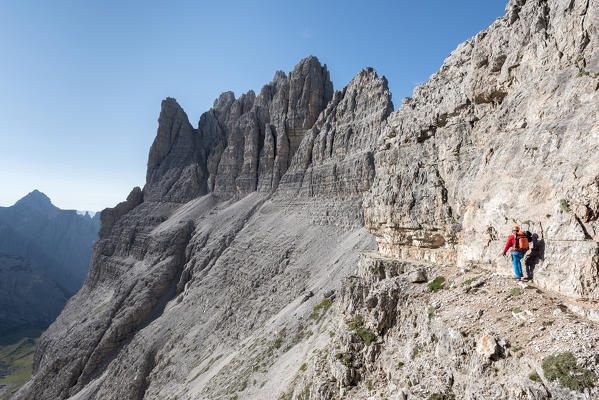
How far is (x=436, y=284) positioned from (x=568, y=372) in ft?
24.0

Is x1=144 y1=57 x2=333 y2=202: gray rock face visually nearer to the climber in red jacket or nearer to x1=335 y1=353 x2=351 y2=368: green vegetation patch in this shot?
x1=335 y1=353 x2=351 y2=368: green vegetation patch

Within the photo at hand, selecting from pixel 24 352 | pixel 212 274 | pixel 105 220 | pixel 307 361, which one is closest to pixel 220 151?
pixel 105 220

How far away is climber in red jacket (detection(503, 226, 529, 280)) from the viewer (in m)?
11.0

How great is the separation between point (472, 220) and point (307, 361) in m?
18.3

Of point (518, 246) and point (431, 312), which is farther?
point (431, 312)

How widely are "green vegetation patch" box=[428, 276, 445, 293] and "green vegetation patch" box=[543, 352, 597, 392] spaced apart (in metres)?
6.49

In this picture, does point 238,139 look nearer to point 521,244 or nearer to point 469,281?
point 469,281

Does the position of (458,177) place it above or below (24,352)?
above

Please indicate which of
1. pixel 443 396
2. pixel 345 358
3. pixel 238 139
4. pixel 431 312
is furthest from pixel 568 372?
pixel 238 139

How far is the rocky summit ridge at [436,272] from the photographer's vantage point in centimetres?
974

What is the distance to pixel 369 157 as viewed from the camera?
57.7 metres

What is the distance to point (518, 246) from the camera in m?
11.1

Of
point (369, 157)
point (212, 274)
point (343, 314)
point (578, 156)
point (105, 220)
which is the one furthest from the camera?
point (105, 220)

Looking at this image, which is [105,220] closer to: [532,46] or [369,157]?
[369,157]
